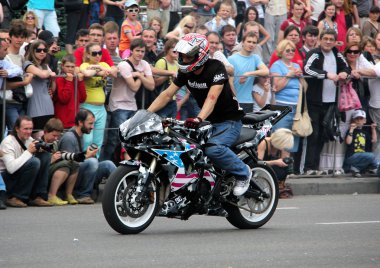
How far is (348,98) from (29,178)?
626 centimetres

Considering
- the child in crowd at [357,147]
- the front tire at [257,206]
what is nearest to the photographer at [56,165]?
the front tire at [257,206]

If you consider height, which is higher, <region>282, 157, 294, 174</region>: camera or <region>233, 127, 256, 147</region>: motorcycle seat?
<region>233, 127, 256, 147</region>: motorcycle seat

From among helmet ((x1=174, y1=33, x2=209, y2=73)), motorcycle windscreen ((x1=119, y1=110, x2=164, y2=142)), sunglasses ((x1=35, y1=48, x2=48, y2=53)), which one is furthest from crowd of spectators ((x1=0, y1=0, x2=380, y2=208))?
motorcycle windscreen ((x1=119, y1=110, x2=164, y2=142))

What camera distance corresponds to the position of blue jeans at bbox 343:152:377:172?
59.9ft

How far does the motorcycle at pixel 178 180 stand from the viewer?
11.1 meters

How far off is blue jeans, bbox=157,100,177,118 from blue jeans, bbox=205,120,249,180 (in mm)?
4436

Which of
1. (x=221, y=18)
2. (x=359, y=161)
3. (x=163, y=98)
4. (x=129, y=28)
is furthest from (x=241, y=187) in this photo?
(x=221, y=18)

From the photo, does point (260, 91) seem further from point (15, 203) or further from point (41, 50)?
point (15, 203)

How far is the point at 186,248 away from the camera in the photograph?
1025cm

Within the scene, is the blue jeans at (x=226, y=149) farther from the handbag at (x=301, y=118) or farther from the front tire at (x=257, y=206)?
the handbag at (x=301, y=118)

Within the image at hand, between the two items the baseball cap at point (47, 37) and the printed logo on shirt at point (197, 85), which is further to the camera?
the baseball cap at point (47, 37)

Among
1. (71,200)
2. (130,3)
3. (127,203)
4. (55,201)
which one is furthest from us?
(130,3)

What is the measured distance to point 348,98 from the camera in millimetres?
18094

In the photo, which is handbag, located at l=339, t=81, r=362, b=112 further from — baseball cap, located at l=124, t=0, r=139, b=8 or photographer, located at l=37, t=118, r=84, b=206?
photographer, located at l=37, t=118, r=84, b=206
